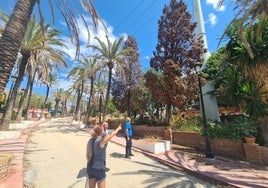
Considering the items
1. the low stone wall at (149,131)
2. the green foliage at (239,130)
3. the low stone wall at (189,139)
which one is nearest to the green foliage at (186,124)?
the low stone wall at (189,139)

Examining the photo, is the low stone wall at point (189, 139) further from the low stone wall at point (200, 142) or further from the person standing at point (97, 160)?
the person standing at point (97, 160)

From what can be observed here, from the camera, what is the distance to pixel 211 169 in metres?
8.27

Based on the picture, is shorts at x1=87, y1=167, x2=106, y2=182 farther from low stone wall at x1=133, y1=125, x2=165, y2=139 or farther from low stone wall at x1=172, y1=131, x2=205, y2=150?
low stone wall at x1=133, y1=125, x2=165, y2=139

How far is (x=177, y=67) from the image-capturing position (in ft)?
47.8

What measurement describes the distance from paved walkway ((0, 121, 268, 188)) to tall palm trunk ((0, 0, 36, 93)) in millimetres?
2768

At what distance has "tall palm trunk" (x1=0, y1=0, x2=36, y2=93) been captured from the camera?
630cm

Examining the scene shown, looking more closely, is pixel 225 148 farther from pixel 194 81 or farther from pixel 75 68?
pixel 75 68

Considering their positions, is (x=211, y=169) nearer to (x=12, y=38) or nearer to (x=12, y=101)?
(x=12, y=38)

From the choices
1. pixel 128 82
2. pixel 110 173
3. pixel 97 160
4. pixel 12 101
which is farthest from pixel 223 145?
pixel 12 101

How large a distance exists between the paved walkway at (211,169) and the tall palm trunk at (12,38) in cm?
277

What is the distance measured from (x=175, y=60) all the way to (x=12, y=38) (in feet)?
37.7

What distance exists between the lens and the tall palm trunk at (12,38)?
248 inches

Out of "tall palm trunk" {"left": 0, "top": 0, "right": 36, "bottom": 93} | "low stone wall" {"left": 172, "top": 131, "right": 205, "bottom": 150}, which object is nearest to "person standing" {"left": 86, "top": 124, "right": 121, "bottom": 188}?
"tall palm trunk" {"left": 0, "top": 0, "right": 36, "bottom": 93}

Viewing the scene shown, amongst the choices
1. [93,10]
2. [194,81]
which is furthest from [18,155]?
[194,81]
